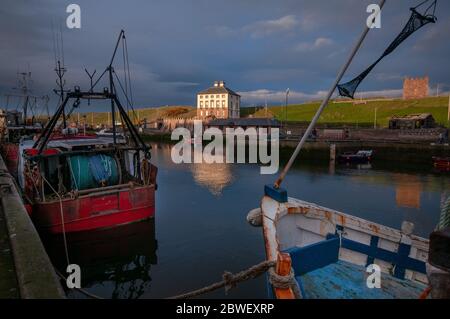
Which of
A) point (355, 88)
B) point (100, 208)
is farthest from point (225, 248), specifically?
point (355, 88)

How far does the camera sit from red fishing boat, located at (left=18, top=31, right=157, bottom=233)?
1311 centimetres

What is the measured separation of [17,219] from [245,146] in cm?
5265

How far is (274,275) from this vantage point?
5008mm

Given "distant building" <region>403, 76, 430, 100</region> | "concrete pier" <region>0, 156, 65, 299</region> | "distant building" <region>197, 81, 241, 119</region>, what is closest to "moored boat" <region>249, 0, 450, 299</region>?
"concrete pier" <region>0, 156, 65, 299</region>

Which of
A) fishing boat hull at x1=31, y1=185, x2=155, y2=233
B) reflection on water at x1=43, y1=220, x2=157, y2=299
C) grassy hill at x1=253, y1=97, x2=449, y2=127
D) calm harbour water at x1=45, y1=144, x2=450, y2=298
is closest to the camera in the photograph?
reflection on water at x1=43, y1=220, x2=157, y2=299

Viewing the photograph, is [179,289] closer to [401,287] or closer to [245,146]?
[401,287]

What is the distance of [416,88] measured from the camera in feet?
366

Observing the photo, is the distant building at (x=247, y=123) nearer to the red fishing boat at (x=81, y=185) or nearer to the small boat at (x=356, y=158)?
the small boat at (x=356, y=158)

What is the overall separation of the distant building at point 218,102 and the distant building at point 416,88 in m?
63.6

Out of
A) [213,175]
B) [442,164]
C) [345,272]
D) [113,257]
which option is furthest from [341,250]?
[442,164]

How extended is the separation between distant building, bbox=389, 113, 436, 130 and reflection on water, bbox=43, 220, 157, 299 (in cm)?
6240

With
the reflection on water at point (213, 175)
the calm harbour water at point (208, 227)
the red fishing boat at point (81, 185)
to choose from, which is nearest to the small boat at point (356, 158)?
the calm harbour water at point (208, 227)

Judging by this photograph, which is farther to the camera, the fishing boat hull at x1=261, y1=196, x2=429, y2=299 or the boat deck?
the fishing boat hull at x1=261, y1=196, x2=429, y2=299

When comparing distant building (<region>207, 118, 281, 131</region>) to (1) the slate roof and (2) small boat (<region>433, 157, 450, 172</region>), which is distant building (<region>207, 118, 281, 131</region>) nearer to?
(1) the slate roof
